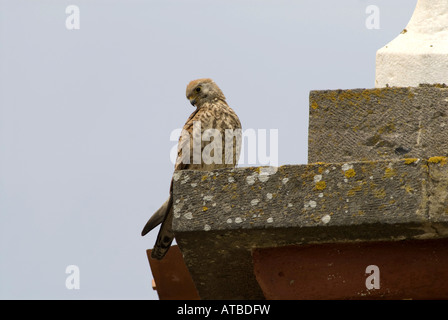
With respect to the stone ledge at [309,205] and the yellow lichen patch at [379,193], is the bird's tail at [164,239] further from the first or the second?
the yellow lichen patch at [379,193]

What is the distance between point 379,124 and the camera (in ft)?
14.2

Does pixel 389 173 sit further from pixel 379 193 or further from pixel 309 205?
pixel 309 205

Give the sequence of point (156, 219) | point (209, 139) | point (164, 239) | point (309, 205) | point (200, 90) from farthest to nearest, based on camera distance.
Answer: point (200, 90), point (209, 139), point (156, 219), point (164, 239), point (309, 205)

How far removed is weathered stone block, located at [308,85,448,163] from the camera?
424cm

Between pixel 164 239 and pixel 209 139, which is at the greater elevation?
pixel 209 139

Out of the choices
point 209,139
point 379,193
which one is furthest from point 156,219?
point 379,193

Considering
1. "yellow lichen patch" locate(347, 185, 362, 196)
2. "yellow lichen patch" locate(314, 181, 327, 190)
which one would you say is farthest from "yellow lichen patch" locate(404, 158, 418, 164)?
"yellow lichen patch" locate(314, 181, 327, 190)

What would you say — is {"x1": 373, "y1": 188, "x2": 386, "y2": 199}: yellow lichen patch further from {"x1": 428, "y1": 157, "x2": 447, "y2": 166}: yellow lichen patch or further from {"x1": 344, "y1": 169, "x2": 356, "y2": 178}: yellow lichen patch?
{"x1": 428, "y1": 157, "x2": 447, "y2": 166}: yellow lichen patch

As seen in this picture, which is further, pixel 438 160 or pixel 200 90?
pixel 200 90

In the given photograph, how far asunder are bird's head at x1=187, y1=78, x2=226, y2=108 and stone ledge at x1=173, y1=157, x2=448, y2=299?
3420 mm

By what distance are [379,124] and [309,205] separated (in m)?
0.61

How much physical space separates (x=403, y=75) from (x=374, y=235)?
1.03 m

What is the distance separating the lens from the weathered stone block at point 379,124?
4.24 meters

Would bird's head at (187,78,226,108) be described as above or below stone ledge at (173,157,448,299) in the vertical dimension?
above
